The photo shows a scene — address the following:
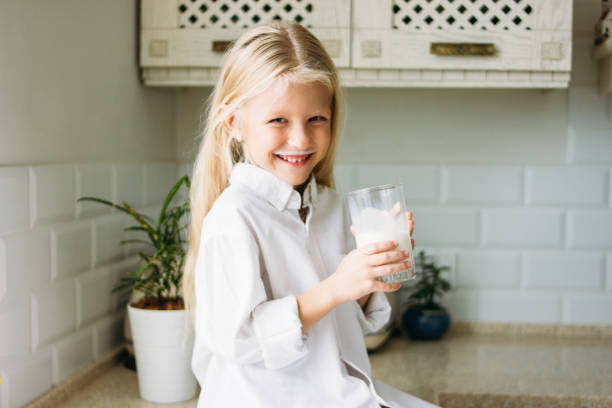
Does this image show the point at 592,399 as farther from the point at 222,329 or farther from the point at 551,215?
the point at 222,329

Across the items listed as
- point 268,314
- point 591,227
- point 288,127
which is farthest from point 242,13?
point 591,227

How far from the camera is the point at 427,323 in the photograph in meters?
1.60

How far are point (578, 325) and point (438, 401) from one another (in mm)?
613

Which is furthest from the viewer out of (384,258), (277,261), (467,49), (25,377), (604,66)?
(604,66)

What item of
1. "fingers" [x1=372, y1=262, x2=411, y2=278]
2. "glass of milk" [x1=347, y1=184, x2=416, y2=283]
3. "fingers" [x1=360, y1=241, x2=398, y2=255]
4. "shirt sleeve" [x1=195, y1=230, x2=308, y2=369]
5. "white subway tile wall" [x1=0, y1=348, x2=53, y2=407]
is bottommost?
"white subway tile wall" [x1=0, y1=348, x2=53, y2=407]

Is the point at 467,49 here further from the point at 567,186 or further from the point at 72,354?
the point at 72,354

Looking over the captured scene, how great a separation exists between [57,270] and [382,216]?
0.65 meters

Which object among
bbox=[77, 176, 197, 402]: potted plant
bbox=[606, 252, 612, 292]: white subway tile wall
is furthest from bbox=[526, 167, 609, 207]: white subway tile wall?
bbox=[77, 176, 197, 402]: potted plant

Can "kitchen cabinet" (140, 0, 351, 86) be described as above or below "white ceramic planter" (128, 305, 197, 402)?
above

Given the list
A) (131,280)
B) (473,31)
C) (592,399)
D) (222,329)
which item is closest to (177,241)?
(131,280)

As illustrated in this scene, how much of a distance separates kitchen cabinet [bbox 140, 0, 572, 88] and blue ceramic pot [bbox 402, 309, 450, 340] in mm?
589

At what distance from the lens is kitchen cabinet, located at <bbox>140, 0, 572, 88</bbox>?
4.50 feet

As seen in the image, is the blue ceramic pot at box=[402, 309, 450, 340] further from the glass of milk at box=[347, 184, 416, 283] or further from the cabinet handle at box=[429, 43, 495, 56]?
the glass of milk at box=[347, 184, 416, 283]

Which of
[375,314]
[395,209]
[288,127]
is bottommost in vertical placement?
[375,314]
